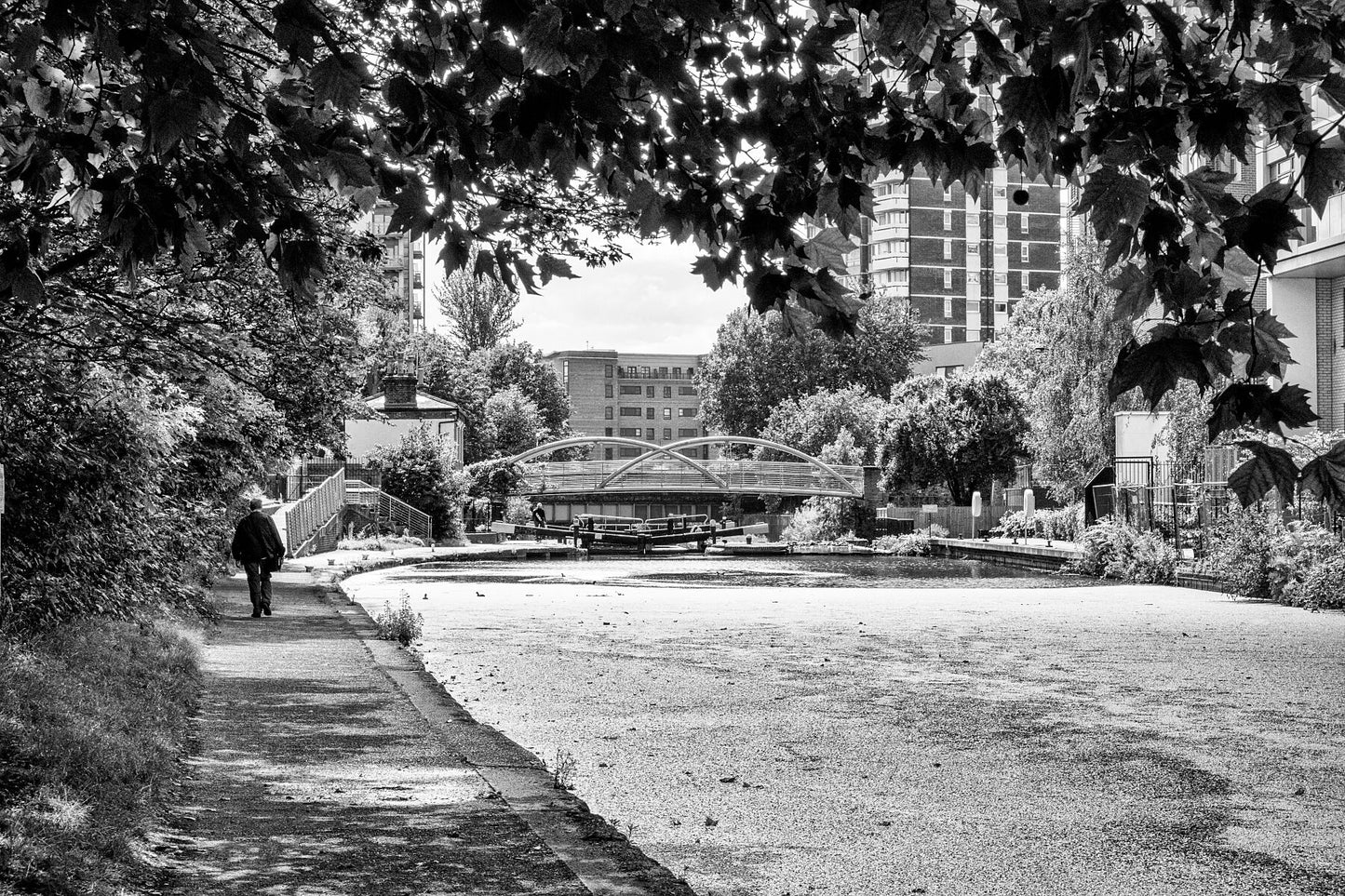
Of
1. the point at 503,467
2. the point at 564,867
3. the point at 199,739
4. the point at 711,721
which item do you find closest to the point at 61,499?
the point at 199,739

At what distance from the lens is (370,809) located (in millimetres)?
6426

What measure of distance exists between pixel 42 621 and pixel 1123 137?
30.3 feet

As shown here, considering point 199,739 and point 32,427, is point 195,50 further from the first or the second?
point 32,427

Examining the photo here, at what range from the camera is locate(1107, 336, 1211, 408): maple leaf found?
3.83 m

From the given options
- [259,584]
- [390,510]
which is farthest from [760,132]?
[390,510]

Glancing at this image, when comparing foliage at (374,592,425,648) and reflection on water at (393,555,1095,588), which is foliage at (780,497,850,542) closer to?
reflection on water at (393,555,1095,588)

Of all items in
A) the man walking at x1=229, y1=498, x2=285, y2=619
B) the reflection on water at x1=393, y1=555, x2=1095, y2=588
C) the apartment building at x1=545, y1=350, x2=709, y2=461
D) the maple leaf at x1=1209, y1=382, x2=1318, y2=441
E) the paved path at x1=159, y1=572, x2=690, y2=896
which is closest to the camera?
the maple leaf at x1=1209, y1=382, x2=1318, y2=441

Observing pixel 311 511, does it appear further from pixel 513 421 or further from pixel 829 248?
pixel 513 421

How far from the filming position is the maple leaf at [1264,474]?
3809 millimetres

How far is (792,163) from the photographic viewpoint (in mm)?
5543

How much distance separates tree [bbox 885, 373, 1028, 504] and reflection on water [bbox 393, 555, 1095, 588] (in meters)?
19.8

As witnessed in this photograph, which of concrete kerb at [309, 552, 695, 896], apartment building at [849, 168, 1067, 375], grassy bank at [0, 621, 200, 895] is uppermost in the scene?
apartment building at [849, 168, 1067, 375]

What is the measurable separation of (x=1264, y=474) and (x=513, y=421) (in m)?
88.5

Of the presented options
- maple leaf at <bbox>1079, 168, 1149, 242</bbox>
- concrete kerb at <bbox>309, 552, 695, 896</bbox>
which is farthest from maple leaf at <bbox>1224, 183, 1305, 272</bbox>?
concrete kerb at <bbox>309, 552, 695, 896</bbox>
